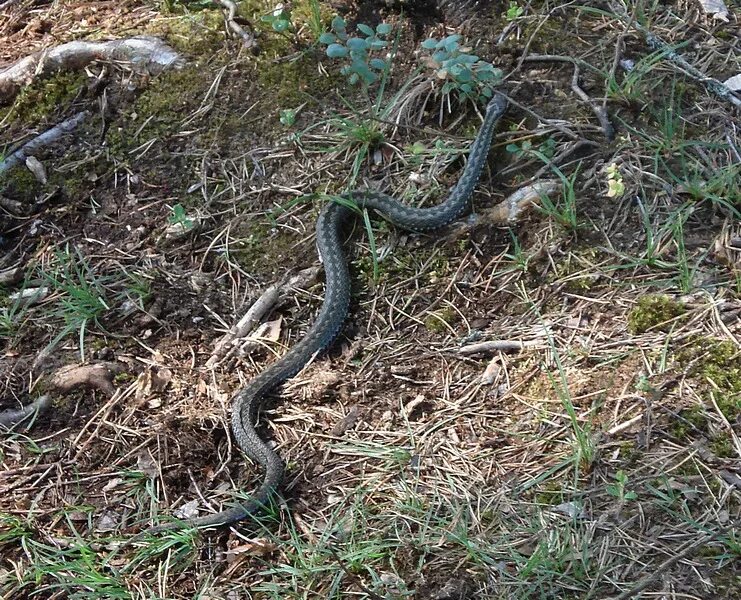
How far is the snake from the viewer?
3.51 m

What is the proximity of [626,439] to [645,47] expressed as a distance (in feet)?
9.78

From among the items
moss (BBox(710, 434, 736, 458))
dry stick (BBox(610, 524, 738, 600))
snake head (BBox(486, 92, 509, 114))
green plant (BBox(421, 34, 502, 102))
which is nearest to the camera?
dry stick (BBox(610, 524, 738, 600))

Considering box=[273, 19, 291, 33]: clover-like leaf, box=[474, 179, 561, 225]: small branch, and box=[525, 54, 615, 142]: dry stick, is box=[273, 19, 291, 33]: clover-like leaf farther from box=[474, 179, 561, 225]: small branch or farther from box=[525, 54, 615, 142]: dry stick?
box=[474, 179, 561, 225]: small branch

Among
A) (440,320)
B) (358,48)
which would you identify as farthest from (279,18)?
(440,320)

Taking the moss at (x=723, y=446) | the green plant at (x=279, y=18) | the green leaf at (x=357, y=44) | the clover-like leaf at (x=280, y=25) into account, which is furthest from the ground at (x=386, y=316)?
the green leaf at (x=357, y=44)

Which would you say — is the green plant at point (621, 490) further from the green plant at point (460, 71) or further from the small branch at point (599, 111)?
the green plant at point (460, 71)

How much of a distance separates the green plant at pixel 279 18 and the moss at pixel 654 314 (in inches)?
121

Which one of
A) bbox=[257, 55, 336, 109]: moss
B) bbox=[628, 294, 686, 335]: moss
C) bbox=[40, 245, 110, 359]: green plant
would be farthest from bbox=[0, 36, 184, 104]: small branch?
bbox=[628, 294, 686, 335]: moss

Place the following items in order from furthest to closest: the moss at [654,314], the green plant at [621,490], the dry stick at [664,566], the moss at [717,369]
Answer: the moss at [654,314]
the moss at [717,369]
the green plant at [621,490]
the dry stick at [664,566]

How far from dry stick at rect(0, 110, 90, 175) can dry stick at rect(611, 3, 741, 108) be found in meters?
3.96

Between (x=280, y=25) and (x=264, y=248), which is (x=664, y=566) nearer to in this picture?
(x=264, y=248)

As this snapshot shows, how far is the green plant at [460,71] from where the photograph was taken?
4.59 meters

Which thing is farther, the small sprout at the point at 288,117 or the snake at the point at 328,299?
the small sprout at the point at 288,117

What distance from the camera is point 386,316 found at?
4332mm
